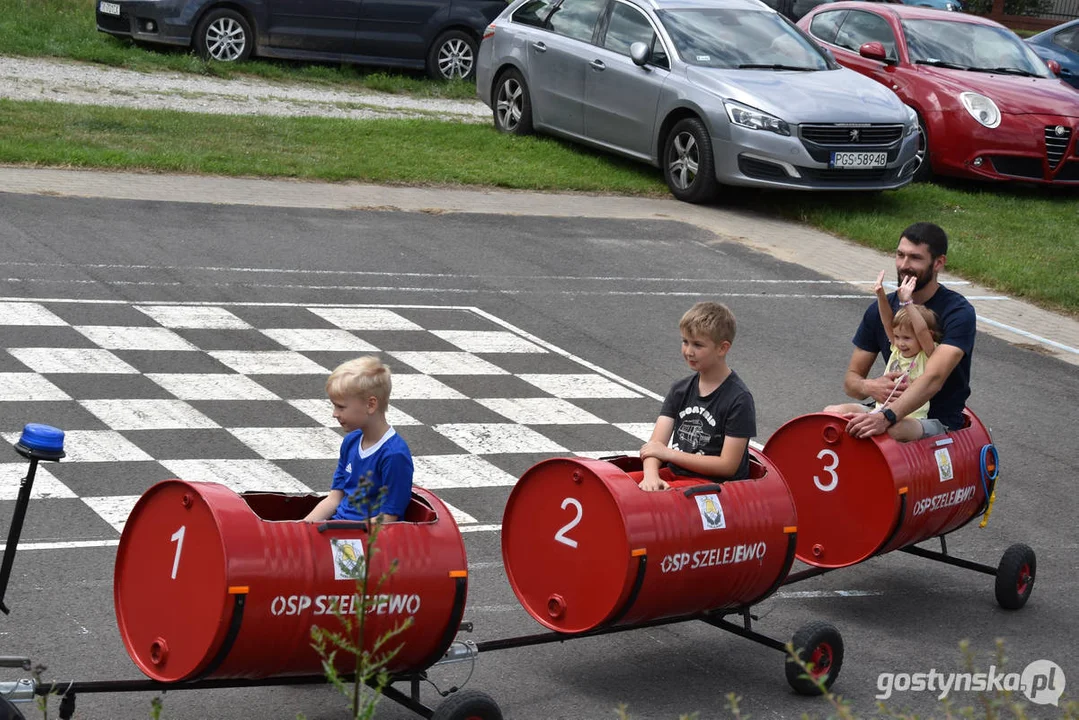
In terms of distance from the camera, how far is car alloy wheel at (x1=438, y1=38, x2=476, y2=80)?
23.4 m

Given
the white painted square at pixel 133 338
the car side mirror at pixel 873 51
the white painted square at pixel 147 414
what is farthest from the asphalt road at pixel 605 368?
the car side mirror at pixel 873 51

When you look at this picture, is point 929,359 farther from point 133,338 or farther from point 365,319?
point 133,338

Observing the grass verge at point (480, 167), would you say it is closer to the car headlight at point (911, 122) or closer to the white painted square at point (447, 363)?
the car headlight at point (911, 122)

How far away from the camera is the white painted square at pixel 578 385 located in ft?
33.3

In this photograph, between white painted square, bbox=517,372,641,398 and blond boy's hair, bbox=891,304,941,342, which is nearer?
blond boy's hair, bbox=891,304,941,342

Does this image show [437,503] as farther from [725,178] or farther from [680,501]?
[725,178]

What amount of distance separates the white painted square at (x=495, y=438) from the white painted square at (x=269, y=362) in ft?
4.01

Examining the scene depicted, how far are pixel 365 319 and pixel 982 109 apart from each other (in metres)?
9.97

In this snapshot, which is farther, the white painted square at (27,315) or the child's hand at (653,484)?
the white painted square at (27,315)

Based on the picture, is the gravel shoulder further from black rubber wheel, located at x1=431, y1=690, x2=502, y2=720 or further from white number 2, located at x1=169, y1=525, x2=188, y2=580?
black rubber wheel, located at x1=431, y1=690, x2=502, y2=720

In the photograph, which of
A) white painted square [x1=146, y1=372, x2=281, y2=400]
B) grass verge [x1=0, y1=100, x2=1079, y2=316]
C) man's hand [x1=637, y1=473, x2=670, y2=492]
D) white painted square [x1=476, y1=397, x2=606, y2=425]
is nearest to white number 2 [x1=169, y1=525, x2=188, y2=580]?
man's hand [x1=637, y1=473, x2=670, y2=492]

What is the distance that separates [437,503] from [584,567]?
2.37 feet

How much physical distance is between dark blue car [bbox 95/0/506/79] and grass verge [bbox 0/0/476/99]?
25 centimetres

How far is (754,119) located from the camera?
1583 cm
